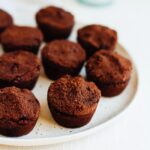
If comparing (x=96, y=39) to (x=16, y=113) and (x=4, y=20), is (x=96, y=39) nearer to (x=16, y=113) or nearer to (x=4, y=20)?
(x=4, y=20)

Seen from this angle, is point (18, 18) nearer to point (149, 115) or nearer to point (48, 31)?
point (48, 31)

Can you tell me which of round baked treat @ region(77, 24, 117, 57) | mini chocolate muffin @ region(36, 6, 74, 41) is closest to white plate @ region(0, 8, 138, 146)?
round baked treat @ region(77, 24, 117, 57)

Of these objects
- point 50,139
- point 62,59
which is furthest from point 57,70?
point 50,139

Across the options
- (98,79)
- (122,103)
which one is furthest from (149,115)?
(98,79)

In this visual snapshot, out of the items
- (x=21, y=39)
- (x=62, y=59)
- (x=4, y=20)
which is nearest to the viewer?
(x=62, y=59)

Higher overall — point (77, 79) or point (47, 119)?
point (77, 79)

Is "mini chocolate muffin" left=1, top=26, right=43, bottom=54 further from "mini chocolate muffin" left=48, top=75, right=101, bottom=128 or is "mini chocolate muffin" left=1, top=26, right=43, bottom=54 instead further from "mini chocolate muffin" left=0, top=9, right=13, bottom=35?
"mini chocolate muffin" left=48, top=75, right=101, bottom=128
